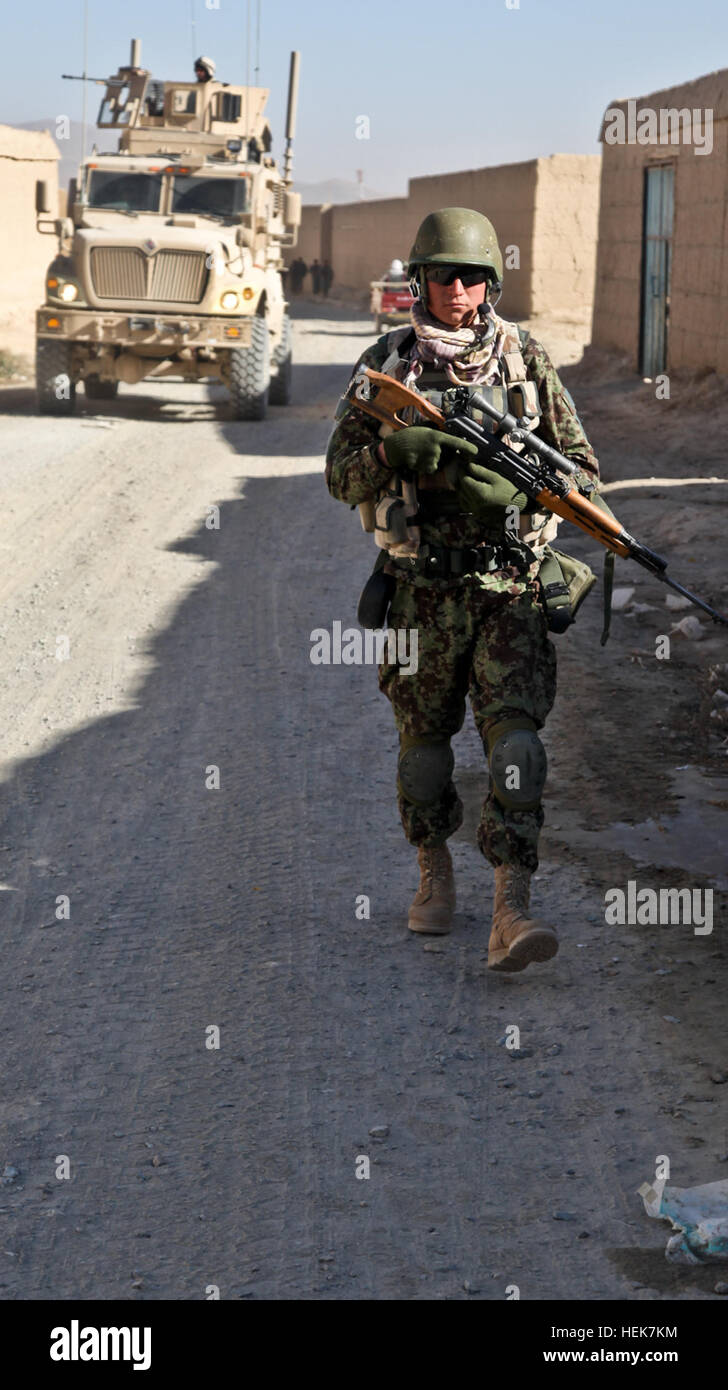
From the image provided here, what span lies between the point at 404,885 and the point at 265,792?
84 centimetres

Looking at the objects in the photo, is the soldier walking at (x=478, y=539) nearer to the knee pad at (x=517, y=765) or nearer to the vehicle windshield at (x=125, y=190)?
the knee pad at (x=517, y=765)

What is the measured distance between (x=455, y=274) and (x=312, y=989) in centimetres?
166

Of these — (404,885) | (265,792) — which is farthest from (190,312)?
(404,885)

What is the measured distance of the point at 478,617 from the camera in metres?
3.52

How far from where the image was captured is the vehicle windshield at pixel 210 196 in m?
13.8

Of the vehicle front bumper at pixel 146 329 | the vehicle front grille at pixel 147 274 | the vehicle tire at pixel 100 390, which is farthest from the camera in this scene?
the vehicle tire at pixel 100 390

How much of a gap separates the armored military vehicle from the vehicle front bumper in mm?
10

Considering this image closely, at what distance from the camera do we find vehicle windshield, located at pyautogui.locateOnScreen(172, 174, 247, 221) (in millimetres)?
13758

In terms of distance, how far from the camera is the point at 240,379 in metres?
13.1

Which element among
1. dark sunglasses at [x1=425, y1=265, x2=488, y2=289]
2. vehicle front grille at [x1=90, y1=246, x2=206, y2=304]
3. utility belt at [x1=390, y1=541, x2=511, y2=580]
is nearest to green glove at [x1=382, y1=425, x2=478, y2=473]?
utility belt at [x1=390, y1=541, x2=511, y2=580]

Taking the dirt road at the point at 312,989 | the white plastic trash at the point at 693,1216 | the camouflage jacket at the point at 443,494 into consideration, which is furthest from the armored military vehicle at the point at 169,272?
the white plastic trash at the point at 693,1216

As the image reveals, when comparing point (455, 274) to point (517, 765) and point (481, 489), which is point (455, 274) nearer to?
point (481, 489)

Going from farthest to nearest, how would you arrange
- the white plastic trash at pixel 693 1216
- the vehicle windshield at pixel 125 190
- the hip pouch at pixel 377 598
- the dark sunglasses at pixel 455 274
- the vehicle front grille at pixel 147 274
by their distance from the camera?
the vehicle windshield at pixel 125 190 → the vehicle front grille at pixel 147 274 → the hip pouch at pixel 377 598 → the dark sunglasses at pixel 455 274 → the white plastic trash at pixel 693 1216

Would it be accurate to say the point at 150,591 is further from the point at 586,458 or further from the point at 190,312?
the point at 190,312
